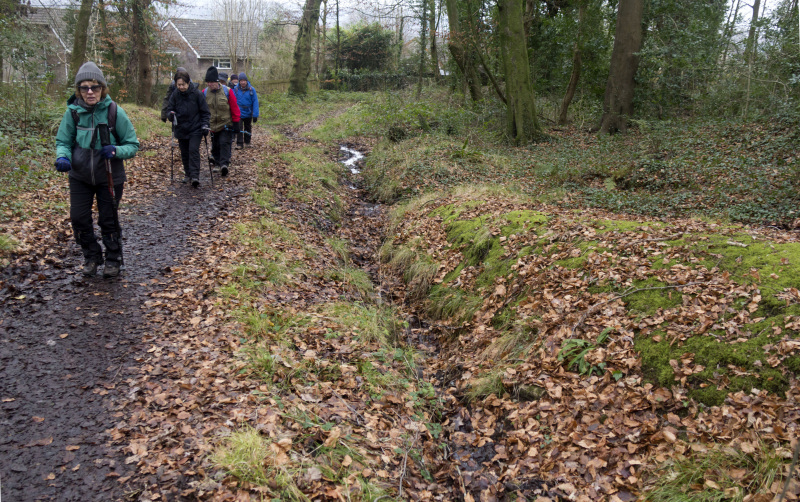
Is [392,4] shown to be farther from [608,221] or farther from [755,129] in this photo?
[608,221]

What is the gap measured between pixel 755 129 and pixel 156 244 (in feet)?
46.5

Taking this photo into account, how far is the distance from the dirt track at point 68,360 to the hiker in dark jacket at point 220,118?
4.28 m

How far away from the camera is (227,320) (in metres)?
5.79

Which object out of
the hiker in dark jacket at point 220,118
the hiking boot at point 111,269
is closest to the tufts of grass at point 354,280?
the hiking boot at point 111,269

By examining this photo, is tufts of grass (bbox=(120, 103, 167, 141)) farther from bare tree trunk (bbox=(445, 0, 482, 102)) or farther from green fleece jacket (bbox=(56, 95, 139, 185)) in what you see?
bare tree trunk (bbox=(445, 0, 482, 102))

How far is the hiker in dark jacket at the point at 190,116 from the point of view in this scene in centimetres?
983

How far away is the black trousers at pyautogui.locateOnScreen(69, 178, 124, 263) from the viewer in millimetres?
5816

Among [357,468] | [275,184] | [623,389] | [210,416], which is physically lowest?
[357,468]

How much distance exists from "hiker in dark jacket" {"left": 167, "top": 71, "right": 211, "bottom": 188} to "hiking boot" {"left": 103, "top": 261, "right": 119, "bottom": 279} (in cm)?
442

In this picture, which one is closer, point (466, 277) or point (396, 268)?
point (466, 277)

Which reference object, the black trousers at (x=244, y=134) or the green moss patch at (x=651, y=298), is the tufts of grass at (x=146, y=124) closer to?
the black trousers at (x=244, y=134)

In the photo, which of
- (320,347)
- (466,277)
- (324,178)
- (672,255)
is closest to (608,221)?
(672,255)

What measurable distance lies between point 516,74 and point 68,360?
14760mm

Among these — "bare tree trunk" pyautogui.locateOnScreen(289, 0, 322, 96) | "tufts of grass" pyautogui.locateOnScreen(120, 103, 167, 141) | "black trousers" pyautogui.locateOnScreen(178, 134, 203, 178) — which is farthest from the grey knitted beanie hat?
"bare tree trunk" pyautogui.locateOnScreen(289, 0, 322, 96)
